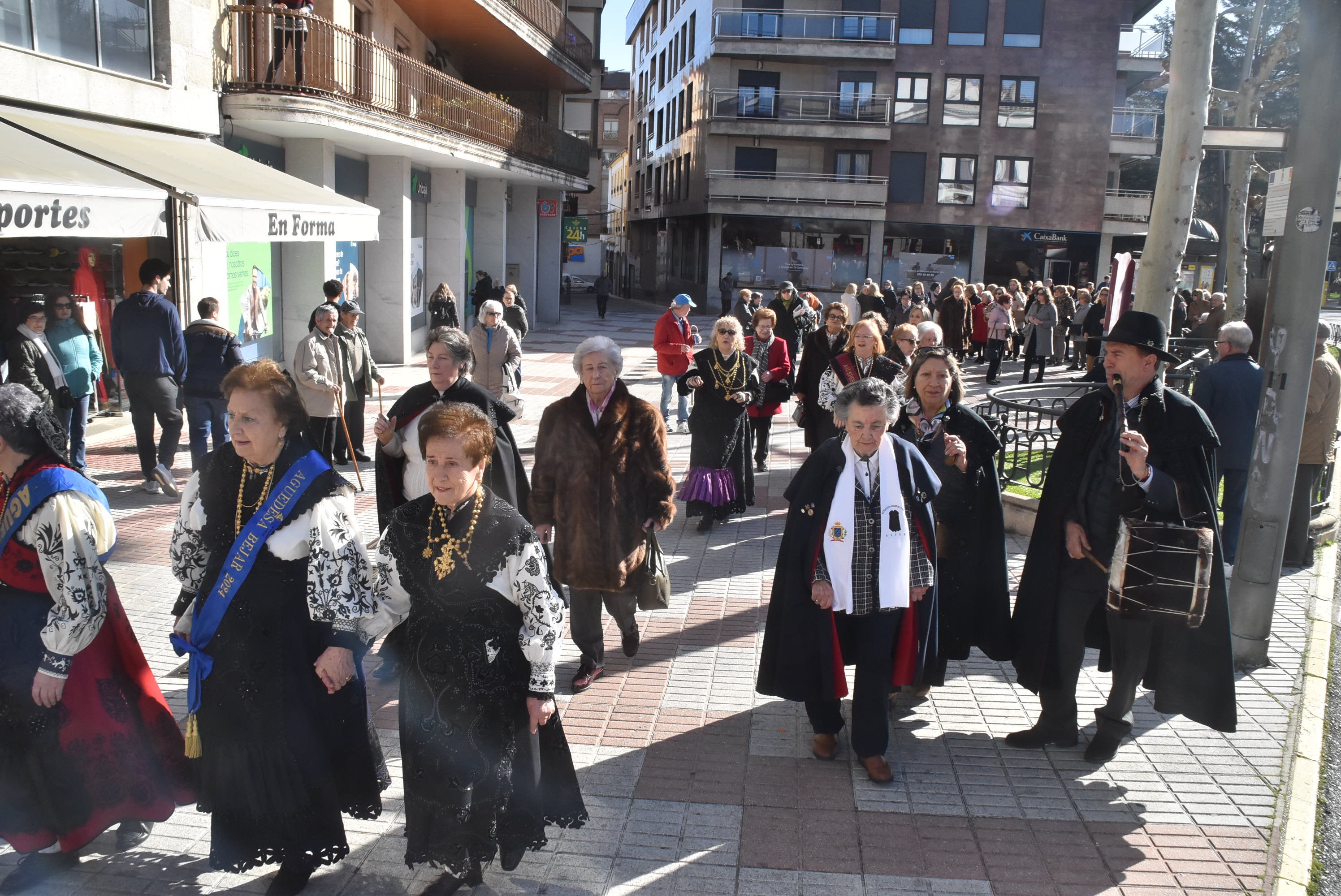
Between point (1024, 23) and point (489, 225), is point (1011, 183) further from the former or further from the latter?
point (489, 225)

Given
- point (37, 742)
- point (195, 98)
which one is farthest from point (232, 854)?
point (195, 98)

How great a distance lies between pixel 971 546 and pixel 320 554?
3055mm

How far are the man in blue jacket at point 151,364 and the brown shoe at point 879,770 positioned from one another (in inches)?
276

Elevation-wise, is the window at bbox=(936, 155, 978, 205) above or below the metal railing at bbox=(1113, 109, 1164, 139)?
below

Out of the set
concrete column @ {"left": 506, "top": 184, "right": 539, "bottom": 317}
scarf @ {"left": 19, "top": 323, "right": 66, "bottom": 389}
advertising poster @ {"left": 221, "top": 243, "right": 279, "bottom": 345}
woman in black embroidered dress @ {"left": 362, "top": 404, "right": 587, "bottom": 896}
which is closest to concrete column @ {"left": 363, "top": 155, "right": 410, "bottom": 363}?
advertising poster @ {"left": 221, "top": 243, "right": 279, "bottom": 345}

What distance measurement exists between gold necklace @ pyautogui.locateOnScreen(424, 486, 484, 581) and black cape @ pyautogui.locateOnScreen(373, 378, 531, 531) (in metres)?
1.66

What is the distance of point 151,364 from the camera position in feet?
30.0

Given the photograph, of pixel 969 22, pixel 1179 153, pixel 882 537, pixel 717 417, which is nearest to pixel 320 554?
pixel 882 537

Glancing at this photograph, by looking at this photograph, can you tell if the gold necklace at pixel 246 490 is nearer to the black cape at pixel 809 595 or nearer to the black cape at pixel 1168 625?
the black cape at pixel 809 595

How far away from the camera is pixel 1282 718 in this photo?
5.44 metres

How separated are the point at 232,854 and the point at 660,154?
55.1m

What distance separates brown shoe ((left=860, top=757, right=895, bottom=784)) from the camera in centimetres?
459

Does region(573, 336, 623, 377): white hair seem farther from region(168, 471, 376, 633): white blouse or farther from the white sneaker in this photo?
the white sneaker

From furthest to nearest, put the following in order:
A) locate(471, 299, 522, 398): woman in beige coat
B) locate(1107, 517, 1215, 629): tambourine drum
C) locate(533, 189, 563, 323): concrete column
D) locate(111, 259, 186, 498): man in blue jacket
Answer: locate(533, 189, 563, 323): concrete column < locate(471, 299, 522, 398): woman in beige coat < locate(111, 259, 186, 498): man in blue jacket < locate(1107, 517, 1215, 629): tambourine drum
